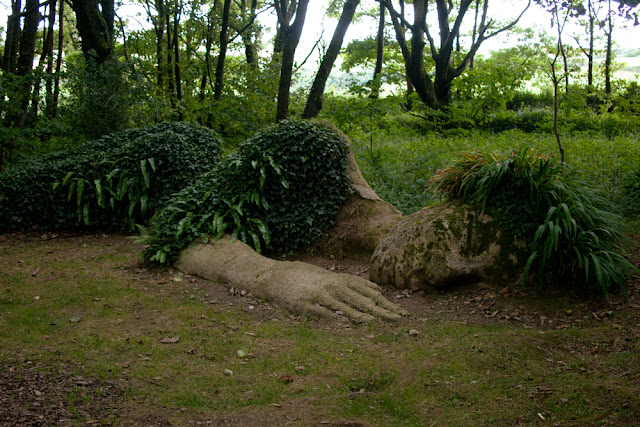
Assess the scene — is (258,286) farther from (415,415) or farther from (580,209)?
(580,209)

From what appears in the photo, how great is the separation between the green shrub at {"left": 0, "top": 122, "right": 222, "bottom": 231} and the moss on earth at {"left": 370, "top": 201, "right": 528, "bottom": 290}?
4.66 metres

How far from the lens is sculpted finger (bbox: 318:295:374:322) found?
19.4ft

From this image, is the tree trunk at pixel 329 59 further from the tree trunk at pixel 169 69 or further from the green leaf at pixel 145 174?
the green leaf at pixel 145 174

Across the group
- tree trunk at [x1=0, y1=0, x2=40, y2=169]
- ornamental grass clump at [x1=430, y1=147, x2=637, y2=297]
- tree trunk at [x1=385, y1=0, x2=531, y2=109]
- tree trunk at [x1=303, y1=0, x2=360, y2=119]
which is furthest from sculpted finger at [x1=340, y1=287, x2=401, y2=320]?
tree trunk at [x1=385, y1=0, x2=531, y2=109]

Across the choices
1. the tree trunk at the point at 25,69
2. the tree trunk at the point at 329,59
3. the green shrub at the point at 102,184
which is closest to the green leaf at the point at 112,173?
the green shrub at the point at 102,184

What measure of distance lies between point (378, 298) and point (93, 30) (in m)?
10.2

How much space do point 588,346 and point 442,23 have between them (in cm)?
1549

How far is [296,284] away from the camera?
6391 mm

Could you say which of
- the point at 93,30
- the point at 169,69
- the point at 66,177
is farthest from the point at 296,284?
the point at 169,69

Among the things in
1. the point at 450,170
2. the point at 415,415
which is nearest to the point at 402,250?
the point at 450,170

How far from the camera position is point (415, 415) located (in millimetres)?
3840

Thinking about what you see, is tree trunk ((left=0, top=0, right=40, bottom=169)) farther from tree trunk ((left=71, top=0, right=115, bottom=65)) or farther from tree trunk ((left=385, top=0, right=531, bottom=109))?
tree trunk ((left=385, top=0, right=531, bottom=109))

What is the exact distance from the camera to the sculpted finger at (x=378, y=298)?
20.2ft

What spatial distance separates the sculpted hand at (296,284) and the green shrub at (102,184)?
2672 millimetres
